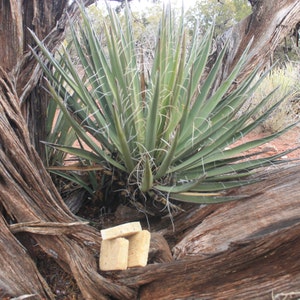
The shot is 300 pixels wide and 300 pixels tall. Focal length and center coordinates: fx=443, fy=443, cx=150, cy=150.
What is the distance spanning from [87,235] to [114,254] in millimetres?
192

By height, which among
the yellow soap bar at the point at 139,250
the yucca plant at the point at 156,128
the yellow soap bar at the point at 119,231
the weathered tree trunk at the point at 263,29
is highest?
the weathered tree trunk at the point at 263,29

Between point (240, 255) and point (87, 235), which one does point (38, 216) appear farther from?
point (240, 255)

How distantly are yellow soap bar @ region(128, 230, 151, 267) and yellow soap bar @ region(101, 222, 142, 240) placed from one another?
4cm

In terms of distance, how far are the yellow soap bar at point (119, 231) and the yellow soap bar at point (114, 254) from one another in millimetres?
28

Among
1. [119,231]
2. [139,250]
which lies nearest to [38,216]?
[119,231]

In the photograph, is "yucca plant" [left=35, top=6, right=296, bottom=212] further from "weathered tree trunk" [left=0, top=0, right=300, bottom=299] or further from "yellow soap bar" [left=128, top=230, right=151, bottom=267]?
"yellow soap bar" [left=128, top=230, right=151, bottom=267]

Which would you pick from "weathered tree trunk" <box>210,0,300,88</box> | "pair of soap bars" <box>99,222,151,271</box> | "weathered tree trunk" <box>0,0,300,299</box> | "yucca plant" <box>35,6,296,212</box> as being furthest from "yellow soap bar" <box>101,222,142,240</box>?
"weathered tree trunk" <box>210,0,300,88</box>

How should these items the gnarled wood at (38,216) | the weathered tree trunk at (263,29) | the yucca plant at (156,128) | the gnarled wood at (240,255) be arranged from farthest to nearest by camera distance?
the weathered tree trunk at (263,29)
the yucca plant at (156,128)
the gnarled wood at (38,216)
the gnarled wood at (240,255)

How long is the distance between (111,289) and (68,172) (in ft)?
3.13

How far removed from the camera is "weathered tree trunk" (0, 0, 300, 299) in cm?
182

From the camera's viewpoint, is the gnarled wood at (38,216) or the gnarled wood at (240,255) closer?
the gnarled wood at (240,255)

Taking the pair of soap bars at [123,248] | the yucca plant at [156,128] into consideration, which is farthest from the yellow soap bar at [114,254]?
the yucca plant at [156,128]

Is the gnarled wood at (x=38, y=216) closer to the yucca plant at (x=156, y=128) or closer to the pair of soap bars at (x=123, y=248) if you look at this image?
the pair of soap bars at (x=123, y=248)

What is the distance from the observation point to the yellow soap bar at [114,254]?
6.63ft
